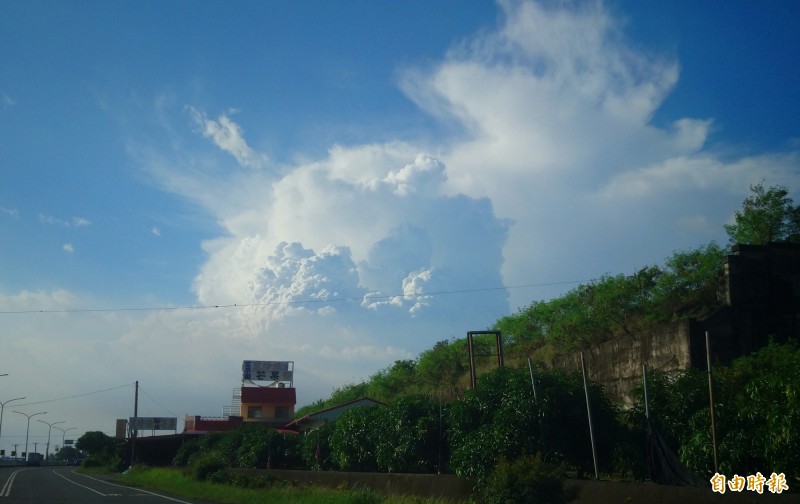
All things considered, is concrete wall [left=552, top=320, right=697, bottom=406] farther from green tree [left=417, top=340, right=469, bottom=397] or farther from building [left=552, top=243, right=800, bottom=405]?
green tree [left=417, top=340, right=469, bottom=397]

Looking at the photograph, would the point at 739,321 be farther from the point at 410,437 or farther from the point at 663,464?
the point at 663,464

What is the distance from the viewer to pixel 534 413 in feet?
62.1

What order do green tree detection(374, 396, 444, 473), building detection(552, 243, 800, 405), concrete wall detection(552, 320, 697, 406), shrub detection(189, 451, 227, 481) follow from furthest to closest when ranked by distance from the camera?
1. shrub detection(189, 451, 227, 481)
2. building detection(552, 243, 800, 405)
3. concrete wall detection(552, 320, 697, 406)
4. green tree detection(374, 396, 444, 473)

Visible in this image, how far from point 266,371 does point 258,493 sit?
166 feet

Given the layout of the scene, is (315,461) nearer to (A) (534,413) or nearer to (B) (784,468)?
(A) (534,413)

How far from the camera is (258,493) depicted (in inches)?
1036

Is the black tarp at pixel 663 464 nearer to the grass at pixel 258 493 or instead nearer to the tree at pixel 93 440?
the grass at pixel 258 493

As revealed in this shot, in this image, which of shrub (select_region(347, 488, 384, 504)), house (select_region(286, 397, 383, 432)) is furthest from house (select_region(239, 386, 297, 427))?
shrub (select_region(347, 488, 384, 504))

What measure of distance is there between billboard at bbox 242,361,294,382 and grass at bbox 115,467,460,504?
3005cm

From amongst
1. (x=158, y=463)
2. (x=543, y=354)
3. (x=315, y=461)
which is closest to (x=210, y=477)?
(x=315, y=461)

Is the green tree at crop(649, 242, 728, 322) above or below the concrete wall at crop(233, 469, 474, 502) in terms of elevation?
above

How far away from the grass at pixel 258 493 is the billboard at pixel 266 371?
98.6 feet

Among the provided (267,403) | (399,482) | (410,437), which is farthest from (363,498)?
(267,403)

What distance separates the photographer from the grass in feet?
65.8
